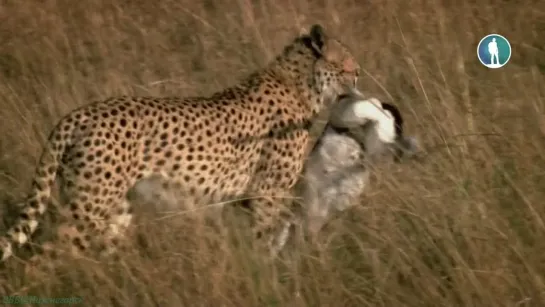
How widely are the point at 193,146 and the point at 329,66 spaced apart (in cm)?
75

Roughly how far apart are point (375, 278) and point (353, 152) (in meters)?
0.88

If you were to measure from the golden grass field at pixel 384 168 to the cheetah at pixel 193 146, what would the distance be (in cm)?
17

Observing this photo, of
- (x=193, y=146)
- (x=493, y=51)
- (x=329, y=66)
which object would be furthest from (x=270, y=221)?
(x=493, y=51)

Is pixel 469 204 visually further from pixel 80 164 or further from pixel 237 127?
pixel 80 164

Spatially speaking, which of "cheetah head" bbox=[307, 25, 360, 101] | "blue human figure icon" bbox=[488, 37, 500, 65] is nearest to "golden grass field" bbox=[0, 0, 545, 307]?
"blue human figure icon" bbox=[488, 37, 500, 65]

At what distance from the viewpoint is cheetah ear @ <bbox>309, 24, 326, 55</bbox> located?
3.63 metres

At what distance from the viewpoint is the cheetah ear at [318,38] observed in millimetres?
3627

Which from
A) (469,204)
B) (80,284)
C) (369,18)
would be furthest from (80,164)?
(369,18)

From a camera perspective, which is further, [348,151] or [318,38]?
[318,38]

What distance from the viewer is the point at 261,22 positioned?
203 inches

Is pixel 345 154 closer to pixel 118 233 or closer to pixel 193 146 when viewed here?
pixel 193 146

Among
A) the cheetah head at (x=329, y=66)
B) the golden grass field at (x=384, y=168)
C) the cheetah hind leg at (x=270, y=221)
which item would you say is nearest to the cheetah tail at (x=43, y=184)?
the golden grass field at (x=384, y=168)

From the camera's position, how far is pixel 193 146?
10.4ft

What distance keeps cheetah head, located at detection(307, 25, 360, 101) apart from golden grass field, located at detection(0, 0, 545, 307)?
32 centimetres
